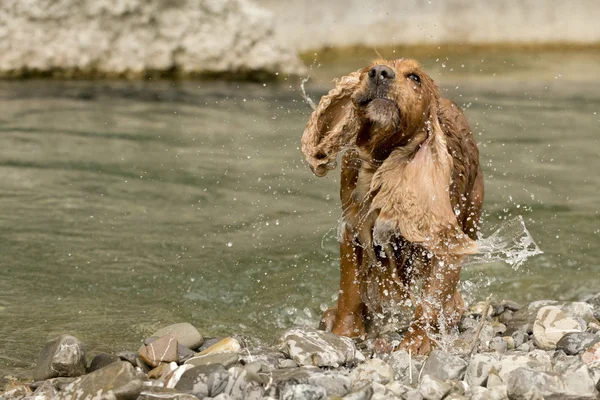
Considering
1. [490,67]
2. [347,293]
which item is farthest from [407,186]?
[490,67]

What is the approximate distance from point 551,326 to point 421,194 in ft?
2.86

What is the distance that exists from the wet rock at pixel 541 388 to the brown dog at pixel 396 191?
0.70 m

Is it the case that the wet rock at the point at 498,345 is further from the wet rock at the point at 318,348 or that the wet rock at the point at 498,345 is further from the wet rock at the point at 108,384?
the wet rock at the point at 108,384

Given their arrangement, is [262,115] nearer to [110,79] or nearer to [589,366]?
[110,79]

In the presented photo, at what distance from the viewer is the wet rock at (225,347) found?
385 centimetres

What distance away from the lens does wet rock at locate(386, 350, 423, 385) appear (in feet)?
12.2

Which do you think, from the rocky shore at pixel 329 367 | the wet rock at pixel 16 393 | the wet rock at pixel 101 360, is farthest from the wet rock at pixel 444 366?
the wet rock at pixel 16 393

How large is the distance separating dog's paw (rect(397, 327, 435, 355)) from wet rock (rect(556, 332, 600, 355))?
531mm

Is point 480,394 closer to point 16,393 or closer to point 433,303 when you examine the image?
point 433,303

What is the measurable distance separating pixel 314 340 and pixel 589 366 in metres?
1.08

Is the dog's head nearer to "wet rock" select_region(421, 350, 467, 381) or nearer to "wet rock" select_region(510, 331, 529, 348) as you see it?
"wet rock" select_region(421, 350, 467, 381)

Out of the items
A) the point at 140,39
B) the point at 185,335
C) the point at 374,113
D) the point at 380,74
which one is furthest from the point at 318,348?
the point at 140,39

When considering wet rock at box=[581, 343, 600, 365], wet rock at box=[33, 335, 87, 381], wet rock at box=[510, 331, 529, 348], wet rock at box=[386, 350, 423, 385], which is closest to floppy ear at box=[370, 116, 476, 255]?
wet rock at box=[386, 350, 423, 385]

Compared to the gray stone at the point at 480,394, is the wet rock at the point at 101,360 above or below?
below
